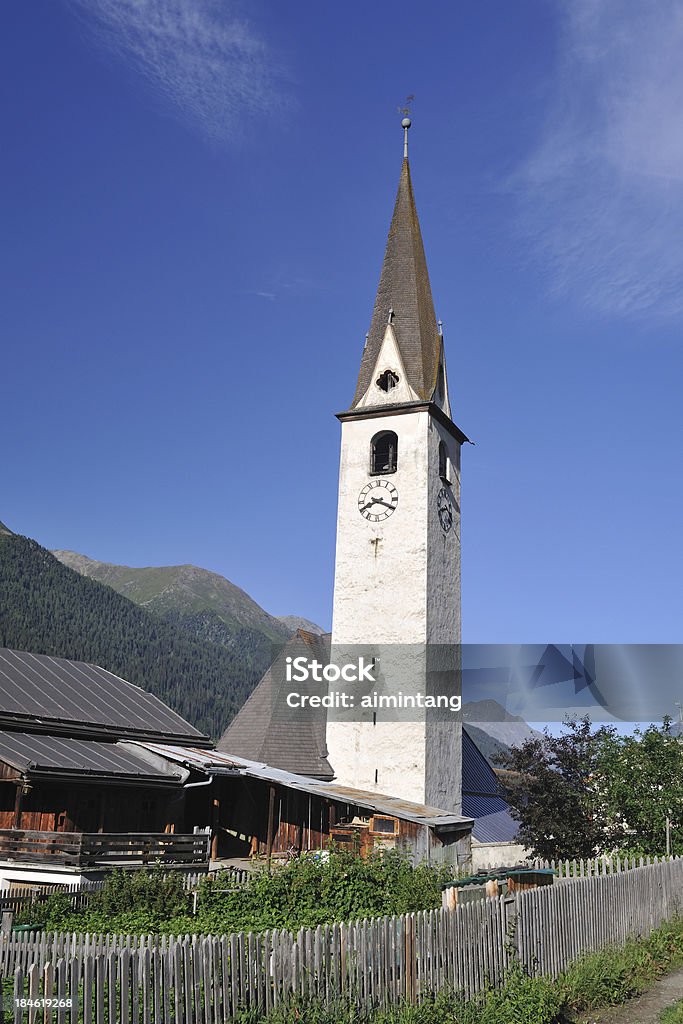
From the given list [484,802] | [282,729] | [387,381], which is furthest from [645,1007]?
[484,802]

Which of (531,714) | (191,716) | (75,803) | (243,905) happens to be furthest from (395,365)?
(191,716)

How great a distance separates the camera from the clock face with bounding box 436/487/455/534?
3462 centimetres

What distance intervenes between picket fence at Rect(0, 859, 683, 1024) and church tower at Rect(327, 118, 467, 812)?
18.2m

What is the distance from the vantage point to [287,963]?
30.2ft

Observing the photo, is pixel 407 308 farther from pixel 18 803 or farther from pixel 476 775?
pixel 18 803

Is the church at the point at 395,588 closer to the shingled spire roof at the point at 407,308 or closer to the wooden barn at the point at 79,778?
the shingled spire roof at the point at 407,308

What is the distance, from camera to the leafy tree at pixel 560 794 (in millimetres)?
27984

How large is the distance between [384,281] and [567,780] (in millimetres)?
22155

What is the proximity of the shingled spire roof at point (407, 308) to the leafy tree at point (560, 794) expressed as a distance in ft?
45.4

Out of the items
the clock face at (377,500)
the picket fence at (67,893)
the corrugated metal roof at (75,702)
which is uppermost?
the clock face at (377,500)

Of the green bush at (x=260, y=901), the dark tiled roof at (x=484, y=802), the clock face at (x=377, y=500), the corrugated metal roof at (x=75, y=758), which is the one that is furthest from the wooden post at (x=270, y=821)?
the clock face at (x=377, y=500)

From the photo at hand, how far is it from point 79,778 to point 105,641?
16579 centimetres

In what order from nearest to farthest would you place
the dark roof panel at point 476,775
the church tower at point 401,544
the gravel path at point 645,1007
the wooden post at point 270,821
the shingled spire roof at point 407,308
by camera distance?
the gravel path at point 645,1007 < the wooden post at point 270,821 < the church tower at point 401,544 < the shingled spire roof at point 407,308 < the dark roof panel at point 476,775

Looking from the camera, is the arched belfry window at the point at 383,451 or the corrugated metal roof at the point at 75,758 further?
the arched belfry window at the point at 383,451
